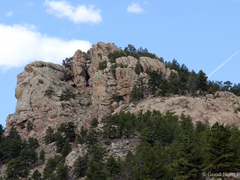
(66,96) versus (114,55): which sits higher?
(114,55)

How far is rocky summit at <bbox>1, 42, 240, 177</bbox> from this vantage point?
9706cm

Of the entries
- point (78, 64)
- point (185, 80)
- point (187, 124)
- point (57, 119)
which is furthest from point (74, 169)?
point (78, 64)

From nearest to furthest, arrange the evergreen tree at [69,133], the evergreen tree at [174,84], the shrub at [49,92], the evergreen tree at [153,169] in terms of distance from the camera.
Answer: the evergreen tree at [153,169] < the evergreen tree at [69,133] < the evergreen tree at [174,84] < the shrub at [49,92]

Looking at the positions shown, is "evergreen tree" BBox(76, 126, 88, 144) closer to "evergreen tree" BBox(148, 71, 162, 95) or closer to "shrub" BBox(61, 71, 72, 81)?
"evergreen tree" BBox(148, 71, 162, 95)

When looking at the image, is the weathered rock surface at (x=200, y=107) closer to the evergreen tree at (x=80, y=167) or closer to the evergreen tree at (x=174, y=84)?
the evergreen tree at (x=174, y=84)

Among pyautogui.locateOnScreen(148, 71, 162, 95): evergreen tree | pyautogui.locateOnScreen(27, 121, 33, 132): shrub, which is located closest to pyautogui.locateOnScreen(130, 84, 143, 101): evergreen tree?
pyautogui.locateOnScreen(148, 71, 162, 95): evergreen tree

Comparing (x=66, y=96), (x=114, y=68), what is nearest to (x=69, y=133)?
(x=66, y=96)

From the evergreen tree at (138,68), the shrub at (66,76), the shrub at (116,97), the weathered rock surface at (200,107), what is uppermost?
the shrub at (66,76)

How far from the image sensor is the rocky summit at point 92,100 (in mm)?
97062

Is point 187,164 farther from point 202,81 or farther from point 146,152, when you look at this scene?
point 202,81

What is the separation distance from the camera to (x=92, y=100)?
129 metres

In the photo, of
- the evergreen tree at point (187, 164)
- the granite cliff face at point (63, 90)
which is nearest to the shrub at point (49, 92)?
the granite cliff face at point (63, 90)

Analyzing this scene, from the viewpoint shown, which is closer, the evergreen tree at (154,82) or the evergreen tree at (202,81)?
the evergreen tree at (154,82)

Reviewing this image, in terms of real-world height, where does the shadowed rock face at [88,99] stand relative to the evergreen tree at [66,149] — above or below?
above
